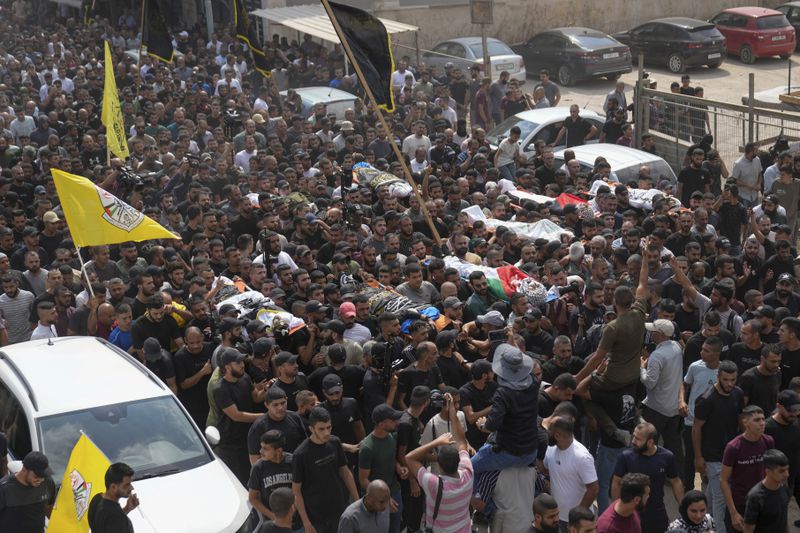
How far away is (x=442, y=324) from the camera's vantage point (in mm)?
10039

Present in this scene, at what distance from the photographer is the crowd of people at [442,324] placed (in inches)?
304

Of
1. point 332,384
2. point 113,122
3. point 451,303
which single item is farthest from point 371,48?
point 332,384

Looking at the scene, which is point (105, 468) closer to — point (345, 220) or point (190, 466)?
point (190, 466)

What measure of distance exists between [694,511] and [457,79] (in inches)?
685

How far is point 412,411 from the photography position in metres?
8.12

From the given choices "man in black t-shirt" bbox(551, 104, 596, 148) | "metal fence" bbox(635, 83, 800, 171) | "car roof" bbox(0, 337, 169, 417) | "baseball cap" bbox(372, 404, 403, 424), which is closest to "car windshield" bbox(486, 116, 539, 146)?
"man in black t-shirt" bbox(551, 104, 596, 148)

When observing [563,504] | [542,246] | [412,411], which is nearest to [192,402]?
[412,411]

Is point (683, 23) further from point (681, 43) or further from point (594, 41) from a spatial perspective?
point (594, 41)

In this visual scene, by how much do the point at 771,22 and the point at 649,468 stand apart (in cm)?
2493

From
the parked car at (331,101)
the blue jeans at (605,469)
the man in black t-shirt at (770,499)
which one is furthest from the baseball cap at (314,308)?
the parked car at (331,101)

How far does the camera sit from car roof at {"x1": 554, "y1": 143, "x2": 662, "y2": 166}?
16.2m

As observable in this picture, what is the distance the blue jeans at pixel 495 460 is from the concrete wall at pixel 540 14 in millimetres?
23983

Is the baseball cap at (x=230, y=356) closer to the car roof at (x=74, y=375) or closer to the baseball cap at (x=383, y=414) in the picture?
the car roof at (x=74, y=375)

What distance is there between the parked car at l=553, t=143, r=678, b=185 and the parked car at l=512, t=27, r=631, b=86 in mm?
11118
